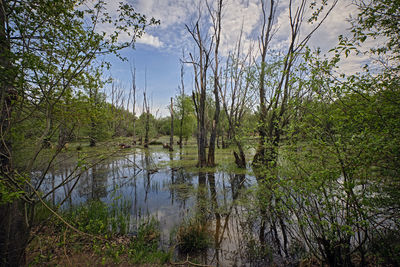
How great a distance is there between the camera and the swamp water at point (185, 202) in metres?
4.06

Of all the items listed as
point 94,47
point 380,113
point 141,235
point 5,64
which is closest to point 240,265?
point 141,235

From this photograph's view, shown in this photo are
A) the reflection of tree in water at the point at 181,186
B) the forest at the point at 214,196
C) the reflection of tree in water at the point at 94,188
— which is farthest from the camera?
the reflection of tree in water at the point at 94,188

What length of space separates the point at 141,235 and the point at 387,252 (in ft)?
17.1

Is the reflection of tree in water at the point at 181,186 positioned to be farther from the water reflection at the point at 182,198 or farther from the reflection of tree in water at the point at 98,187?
the reflection of tree in water at the point at 98,187

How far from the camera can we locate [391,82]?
2.69 metres

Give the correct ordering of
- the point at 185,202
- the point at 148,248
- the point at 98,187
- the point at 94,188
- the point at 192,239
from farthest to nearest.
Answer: the point at 98,187, the point at 94,188, the point at 185,202, the point at 192,239, the point at 148,248

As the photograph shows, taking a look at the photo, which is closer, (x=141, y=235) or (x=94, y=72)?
(x=94, y=72)

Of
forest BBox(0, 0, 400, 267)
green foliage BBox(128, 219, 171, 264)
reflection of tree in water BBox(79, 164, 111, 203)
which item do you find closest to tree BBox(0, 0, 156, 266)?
forest BBox(0, 0, 400, 267)

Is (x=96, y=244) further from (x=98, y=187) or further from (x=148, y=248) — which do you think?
(x=98, y=187)

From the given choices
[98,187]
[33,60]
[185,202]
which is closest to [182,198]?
[185,202]

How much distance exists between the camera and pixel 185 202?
23.5 ft

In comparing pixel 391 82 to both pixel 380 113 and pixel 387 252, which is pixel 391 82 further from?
pixel 387 252

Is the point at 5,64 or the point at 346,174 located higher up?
the point at 5,64

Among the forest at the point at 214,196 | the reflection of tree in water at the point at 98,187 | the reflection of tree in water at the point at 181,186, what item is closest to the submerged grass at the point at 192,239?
the forest at the point at 214,196
